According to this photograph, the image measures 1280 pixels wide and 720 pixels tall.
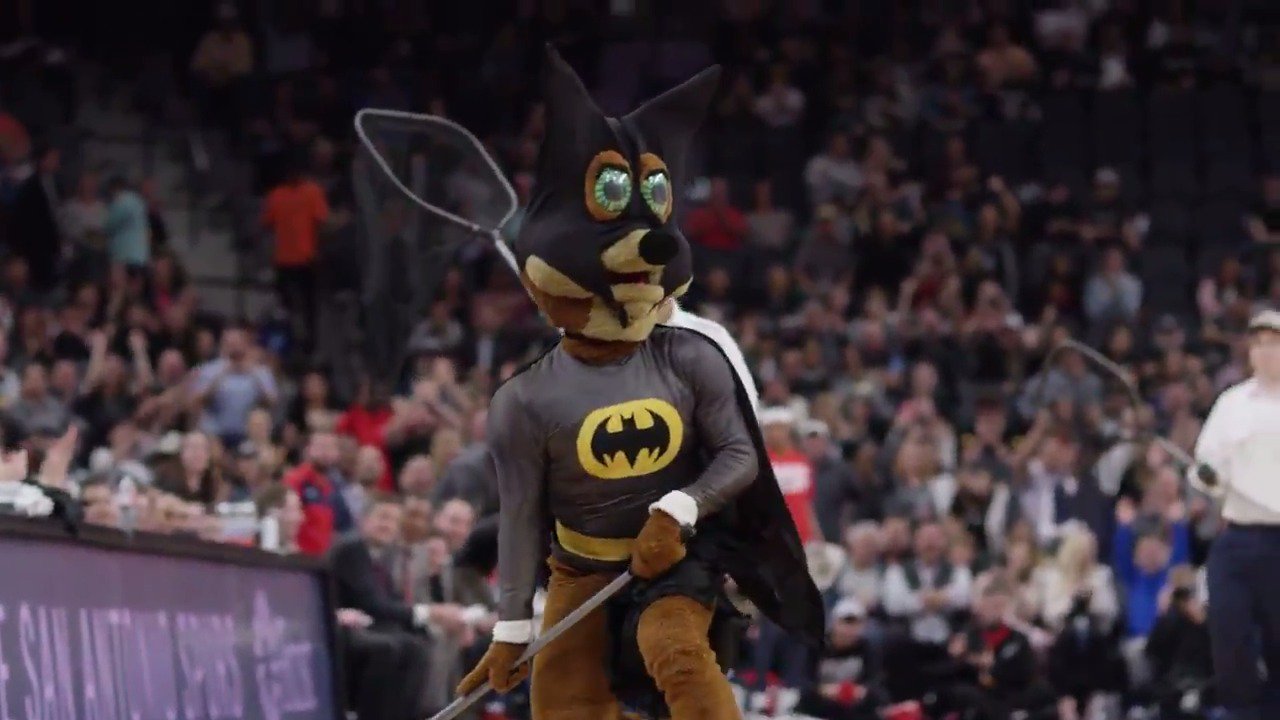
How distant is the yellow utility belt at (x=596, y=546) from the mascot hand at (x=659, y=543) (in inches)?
10.3

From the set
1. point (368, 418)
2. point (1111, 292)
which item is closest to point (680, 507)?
point (368, 418)

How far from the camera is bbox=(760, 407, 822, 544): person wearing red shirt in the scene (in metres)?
15.5

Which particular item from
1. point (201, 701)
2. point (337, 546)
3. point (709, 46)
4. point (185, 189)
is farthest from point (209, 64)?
point (201, 701)

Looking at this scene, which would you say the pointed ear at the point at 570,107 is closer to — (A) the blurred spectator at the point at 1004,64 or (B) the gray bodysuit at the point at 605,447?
(B) the gray bodysuit at the point at 605,447

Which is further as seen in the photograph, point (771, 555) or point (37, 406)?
point (37, 406)

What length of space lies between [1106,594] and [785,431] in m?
2.04

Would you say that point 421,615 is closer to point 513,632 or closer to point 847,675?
point 847,675

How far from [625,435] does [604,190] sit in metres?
0.69

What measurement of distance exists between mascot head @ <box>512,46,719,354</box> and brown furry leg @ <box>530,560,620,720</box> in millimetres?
705

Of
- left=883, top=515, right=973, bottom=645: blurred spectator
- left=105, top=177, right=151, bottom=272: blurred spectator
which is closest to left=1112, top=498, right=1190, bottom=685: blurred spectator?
left=883, top=515, right=973, bottom=645: blurred spectator

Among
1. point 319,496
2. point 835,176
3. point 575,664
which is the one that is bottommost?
point 319,496

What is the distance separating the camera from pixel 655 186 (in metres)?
8.46

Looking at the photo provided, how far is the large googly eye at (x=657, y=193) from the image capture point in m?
8.43

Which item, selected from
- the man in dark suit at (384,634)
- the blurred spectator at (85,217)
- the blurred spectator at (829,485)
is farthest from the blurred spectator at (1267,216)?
the man in dark suit at (384,634)
